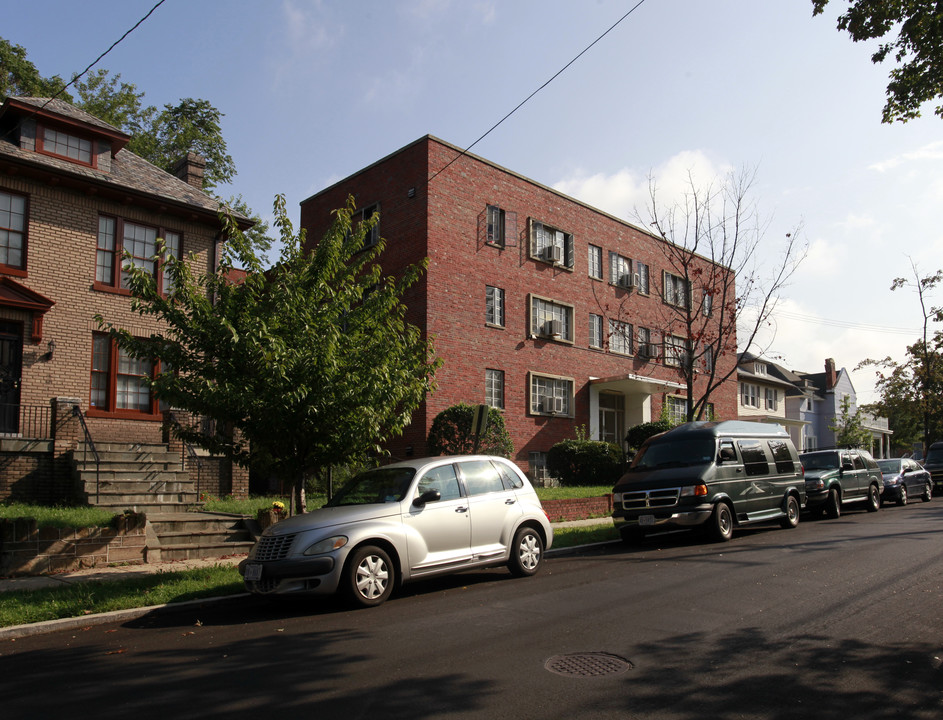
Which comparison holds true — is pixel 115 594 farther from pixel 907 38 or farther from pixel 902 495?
pixel 902 495

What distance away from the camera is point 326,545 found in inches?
333

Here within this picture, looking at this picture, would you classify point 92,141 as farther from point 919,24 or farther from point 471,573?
point 919,24

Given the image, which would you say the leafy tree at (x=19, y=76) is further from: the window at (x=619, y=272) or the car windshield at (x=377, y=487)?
the car windshield at (x=377, y=487)

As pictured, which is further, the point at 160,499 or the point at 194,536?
the point at 160,499

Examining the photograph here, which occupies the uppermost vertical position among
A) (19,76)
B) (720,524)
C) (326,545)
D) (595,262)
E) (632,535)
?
(19,76)

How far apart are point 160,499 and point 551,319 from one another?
17.0 meters

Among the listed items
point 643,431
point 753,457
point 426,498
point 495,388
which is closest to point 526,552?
point 426,498

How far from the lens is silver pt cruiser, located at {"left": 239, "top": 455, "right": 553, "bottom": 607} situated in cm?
843

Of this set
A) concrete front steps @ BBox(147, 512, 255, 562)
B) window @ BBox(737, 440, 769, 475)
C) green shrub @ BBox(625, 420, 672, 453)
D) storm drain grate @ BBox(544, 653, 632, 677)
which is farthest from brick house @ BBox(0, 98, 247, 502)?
green shrub @ BBox(625, 420, 672, 453)

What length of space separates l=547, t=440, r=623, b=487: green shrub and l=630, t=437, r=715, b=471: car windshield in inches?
414

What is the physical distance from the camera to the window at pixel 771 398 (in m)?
50.2

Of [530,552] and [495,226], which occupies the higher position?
[495,226]

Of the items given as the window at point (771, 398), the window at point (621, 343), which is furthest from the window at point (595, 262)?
the window at point (771, 398)

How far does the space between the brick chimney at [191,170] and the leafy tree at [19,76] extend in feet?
33.0
